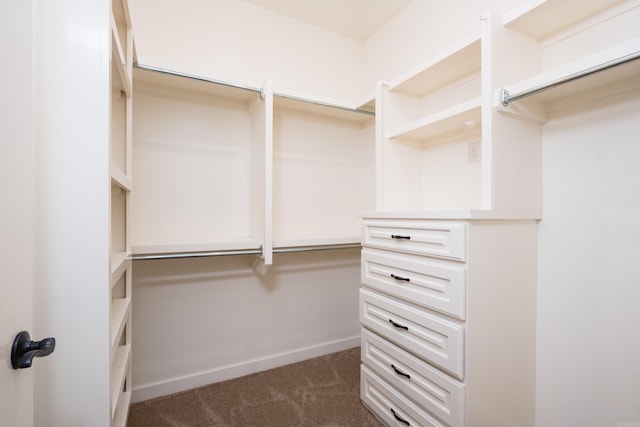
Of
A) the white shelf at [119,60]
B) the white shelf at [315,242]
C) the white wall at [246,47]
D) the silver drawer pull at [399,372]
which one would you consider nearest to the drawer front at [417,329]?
the silver drawer pull at [399,372]

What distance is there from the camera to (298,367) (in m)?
2.10

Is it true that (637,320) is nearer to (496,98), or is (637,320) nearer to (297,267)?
(496,98)

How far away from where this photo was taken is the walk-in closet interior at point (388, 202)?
1.12m

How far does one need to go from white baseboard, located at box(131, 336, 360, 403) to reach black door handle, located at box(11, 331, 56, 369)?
1471 millimetres

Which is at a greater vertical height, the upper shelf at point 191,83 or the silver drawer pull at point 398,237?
the upper shelf at point 191,83

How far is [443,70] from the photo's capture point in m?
1.57

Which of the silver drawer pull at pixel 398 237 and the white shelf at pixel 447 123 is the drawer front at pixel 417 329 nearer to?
Answer: the silver drawer pull at pixel 398 237

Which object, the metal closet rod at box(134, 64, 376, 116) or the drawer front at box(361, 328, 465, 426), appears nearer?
the drawer front at box(361, 328, 465, 426)

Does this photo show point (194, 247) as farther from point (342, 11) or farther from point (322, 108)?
point (342, 11)

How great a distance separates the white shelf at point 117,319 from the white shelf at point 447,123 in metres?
1.65

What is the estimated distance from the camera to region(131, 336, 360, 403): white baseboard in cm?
174

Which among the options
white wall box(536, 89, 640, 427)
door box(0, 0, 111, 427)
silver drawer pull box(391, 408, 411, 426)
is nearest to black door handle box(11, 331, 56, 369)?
door box(0, 0, 111, 427)

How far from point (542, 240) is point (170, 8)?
252 cm

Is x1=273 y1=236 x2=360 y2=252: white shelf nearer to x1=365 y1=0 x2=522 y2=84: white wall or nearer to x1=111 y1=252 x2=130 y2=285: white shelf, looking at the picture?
x1=111 y1=252 x2=130 y2=285: white shelf
